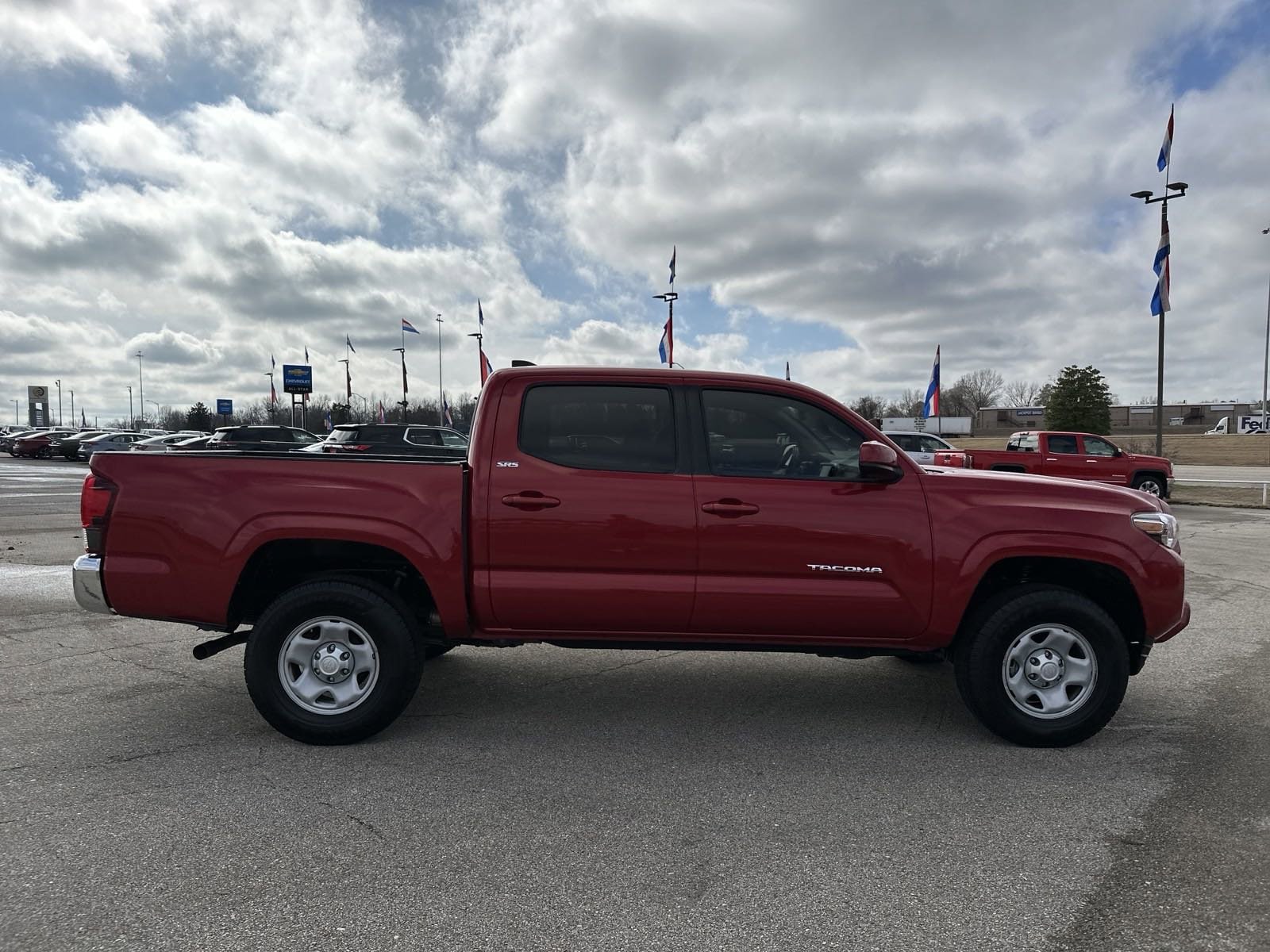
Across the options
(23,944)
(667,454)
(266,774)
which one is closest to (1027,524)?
(667,454)

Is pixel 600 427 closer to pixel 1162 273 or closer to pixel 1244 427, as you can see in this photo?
pixel 1162 273

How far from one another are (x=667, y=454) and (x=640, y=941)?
230 centimetres

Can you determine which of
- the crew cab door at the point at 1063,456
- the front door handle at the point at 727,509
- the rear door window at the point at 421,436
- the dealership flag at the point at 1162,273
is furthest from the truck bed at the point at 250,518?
the dealership flag at the point at 1162,273

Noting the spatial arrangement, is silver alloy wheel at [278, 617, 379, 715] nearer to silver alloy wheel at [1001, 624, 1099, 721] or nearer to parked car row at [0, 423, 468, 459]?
parked car row at [0, 423, 468, 459]

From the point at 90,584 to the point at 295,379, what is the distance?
2357 inches

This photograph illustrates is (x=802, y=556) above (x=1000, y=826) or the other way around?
above

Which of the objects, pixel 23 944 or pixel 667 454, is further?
pixel 667 454

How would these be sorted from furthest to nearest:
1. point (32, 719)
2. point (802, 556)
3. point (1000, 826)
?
point (32, 719) < point (802, 556) < point (1000, 826)

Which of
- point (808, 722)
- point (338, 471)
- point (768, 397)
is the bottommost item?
point (808, 722)

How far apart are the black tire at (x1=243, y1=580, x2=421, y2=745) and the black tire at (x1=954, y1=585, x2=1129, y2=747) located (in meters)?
2.88

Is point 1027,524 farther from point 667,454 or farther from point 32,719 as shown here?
point 32,719

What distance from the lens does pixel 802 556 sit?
4.15 metres

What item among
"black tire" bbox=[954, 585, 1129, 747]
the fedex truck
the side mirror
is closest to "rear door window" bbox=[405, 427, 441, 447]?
the side mirror

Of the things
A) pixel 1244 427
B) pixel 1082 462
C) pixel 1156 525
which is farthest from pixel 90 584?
pixel 1244 427
